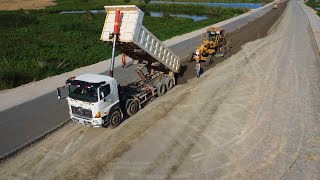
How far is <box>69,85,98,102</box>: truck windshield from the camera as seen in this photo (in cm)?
1261

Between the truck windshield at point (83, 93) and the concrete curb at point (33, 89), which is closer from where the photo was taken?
the truck windshield at point (83, 93)

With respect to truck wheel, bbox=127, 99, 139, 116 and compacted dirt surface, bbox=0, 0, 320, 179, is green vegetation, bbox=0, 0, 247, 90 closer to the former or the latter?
compacted dirt surface, bbox=0, 0, 320, 179

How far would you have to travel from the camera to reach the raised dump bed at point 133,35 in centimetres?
1455

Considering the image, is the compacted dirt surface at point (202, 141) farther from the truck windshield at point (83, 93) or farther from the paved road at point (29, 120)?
the truck windshield at point (83, 93)

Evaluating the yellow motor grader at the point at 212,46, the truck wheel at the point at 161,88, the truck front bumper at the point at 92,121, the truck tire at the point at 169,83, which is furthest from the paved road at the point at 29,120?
the yellow motor grader at the point at 212,46

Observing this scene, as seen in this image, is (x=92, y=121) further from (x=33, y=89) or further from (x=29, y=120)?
(x=33, y=89)

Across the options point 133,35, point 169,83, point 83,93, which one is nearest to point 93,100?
point 83,93

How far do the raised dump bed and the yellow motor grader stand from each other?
817 cm

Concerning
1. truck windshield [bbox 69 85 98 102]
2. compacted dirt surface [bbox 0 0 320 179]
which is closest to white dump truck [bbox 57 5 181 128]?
truck windshield [bbox 69 85 98 102]

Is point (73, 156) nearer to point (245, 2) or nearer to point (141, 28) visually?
point (141, 28)

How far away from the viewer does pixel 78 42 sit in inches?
1351

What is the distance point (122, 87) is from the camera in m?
16.1

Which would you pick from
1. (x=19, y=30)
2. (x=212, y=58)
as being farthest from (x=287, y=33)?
(x=19, y=30)

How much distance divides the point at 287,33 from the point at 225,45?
1544cm
